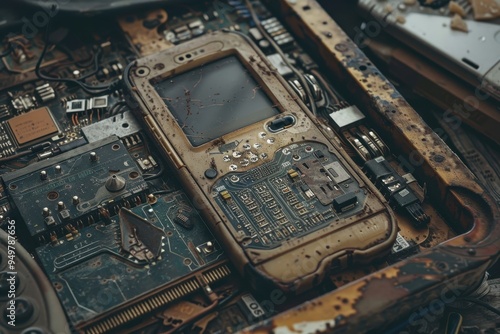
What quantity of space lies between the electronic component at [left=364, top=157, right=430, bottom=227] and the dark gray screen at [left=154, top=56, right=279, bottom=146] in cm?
90

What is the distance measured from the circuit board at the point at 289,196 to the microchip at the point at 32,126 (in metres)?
1.65

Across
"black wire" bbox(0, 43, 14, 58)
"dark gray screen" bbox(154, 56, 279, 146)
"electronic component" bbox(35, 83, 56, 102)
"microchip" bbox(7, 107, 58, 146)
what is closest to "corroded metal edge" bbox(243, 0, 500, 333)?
"dark gray screen" bbox(154, 56, 279, 146)

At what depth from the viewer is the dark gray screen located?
5922 mm

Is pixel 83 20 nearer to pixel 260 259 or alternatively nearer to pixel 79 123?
pixel 79 123

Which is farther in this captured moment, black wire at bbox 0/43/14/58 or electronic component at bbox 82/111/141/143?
black wire at bbox 0/43/14/58

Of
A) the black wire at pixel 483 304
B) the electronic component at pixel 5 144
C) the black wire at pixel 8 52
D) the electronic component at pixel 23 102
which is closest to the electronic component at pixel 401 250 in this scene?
the black wire at pixel 483 304

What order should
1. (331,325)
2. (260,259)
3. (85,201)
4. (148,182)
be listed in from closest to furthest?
1. (331,325)
2. (260,259)
3. (85,201)
4. (148,182)

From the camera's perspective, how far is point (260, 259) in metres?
5.14

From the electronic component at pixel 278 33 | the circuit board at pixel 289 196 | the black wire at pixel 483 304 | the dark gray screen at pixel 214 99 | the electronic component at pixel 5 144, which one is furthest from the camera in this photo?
the electronic component at pixel 278 33

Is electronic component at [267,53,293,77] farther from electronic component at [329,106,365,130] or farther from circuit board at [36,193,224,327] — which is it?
circuit board at [36,193,224,327]

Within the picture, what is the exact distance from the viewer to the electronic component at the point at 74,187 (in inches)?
214

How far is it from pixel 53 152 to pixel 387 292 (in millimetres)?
2862

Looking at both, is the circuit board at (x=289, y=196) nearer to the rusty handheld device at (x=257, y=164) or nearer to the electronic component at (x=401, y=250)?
the rusty handheld device at (x=257, y=164)

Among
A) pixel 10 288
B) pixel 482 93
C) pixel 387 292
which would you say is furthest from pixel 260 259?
pixel 482 93
